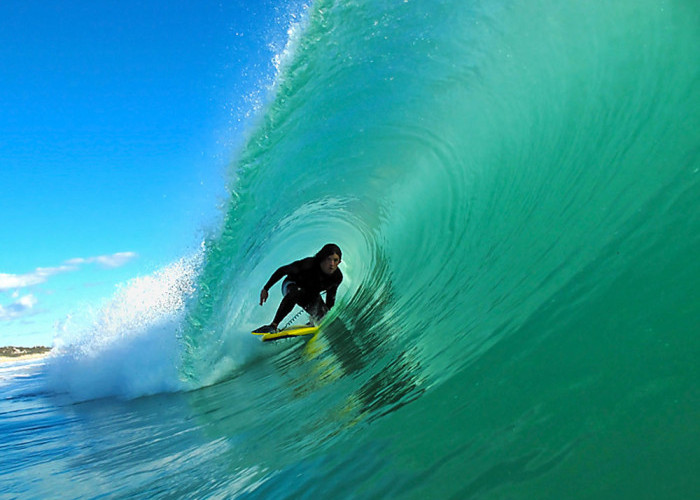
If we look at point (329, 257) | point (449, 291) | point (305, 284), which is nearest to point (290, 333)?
point (305, 284)

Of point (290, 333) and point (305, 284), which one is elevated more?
point (305, 284)

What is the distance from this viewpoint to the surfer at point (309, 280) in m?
7.04

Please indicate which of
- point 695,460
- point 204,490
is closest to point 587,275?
point 695,460

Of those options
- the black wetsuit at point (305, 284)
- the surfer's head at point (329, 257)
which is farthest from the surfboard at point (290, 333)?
the surfer's head at point (329, 257)

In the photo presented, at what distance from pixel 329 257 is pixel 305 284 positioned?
0.72m

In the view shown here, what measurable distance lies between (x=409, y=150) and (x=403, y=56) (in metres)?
1.66

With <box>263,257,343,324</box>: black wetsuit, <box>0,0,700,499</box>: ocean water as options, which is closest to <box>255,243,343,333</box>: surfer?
<box>263,257,343,324</box>: black wetsuit

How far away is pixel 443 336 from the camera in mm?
3746

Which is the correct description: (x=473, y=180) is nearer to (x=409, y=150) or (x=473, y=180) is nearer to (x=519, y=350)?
(x=409, y=150)

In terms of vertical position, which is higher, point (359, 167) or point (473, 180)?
point (359, 167)

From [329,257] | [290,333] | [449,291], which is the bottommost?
[449,291]

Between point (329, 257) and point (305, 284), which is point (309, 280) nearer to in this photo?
point (305, 284)

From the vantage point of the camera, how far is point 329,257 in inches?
276

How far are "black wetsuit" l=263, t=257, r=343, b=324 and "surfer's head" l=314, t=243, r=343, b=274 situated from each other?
78mm
